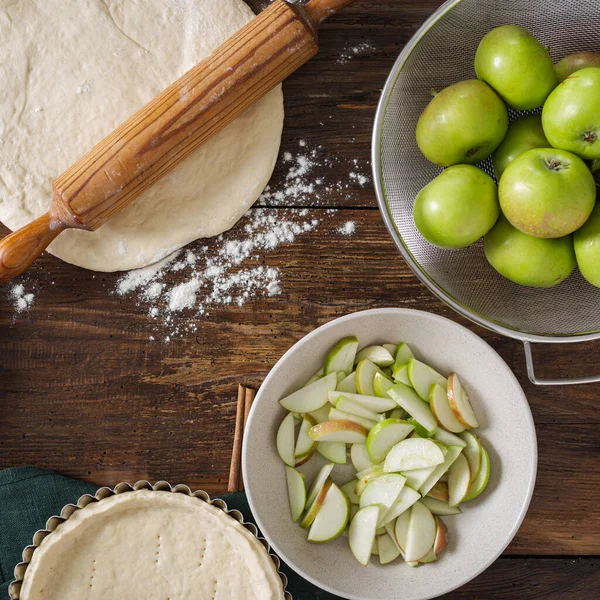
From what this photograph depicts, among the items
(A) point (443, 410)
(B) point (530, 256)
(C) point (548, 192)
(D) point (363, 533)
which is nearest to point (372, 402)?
(A) point (443, 410)

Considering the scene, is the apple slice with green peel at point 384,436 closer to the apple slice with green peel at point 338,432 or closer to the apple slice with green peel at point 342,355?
the apple slice with green peel at point 338,432

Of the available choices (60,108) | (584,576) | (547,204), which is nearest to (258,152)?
(60,108)

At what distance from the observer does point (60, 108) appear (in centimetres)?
122

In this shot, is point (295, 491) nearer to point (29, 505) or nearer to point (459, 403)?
point (459, 403)

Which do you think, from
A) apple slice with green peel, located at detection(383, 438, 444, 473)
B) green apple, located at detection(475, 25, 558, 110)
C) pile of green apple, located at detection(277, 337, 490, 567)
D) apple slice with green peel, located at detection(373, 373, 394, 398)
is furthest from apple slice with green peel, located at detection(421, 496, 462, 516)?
green apple, located at detection(475, 25, 558, 110)

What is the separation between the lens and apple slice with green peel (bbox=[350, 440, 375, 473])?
1231 mm

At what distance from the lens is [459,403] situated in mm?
1222

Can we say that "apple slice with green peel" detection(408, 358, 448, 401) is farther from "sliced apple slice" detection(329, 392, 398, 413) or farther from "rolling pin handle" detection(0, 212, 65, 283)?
"rolling pin handle" detection(0, 212, 65, 283)

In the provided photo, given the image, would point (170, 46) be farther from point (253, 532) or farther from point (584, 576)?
point (584, 576)

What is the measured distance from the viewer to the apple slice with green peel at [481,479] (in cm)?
122

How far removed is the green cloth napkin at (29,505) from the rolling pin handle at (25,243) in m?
0.42

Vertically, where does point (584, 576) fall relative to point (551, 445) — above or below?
below

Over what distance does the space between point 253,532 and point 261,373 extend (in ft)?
1.04

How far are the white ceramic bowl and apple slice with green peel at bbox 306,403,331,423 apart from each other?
64 millimetres
